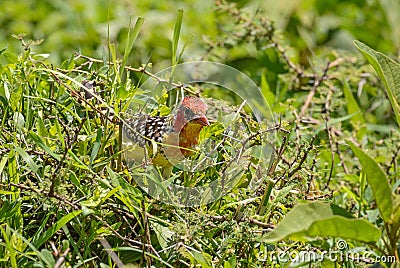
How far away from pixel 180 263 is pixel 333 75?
129cm

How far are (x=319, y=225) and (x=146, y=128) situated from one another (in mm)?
508

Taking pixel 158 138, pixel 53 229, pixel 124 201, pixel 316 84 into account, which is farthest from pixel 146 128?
pixel 316 84

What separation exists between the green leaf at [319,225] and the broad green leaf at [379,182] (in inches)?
2.9

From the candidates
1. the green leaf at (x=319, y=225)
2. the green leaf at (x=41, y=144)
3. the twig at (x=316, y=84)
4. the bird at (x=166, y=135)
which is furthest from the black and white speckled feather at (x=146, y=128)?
the twig at (x=316, y=84)

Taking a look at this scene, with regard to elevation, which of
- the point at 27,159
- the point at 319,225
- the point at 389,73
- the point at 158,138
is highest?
the point at 389,73

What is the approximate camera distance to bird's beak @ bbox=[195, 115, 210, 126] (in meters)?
1.52

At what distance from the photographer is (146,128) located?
1504mm

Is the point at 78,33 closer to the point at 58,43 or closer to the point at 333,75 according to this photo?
the point at 58,43

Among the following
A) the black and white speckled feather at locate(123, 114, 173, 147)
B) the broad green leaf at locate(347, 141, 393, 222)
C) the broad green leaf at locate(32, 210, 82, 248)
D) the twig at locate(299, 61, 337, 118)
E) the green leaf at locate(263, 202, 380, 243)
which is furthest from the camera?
the twig at locate(299, 61, 337, 118)

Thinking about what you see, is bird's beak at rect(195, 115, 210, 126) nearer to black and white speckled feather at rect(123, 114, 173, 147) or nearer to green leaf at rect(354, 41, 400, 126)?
black and white speckled feather at rect(123, 114, 173, 147)

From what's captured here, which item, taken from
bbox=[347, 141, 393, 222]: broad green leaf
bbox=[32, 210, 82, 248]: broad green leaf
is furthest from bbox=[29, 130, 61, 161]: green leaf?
bbox=[347, 141, 393, 222]: broad green leaf

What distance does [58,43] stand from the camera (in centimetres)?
363

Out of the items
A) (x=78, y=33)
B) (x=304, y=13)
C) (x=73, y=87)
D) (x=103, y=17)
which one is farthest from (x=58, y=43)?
(x=73, y=87)

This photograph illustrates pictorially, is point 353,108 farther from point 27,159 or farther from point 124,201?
point 27,159
